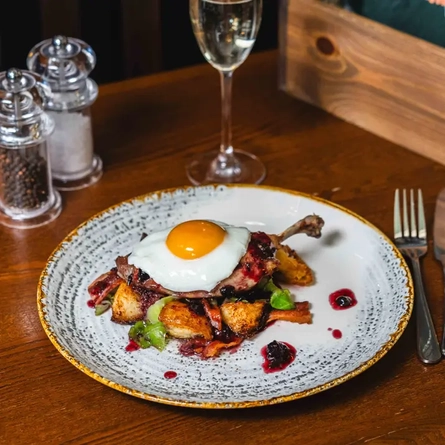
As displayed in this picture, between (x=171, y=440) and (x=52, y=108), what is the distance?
0.70m

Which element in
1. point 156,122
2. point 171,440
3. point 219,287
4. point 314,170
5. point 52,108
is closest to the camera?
point 171,440

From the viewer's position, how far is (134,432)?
3.43 feet

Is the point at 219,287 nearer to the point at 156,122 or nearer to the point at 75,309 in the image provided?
the point at 75,309

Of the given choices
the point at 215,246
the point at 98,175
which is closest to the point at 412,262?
the point at 215,246

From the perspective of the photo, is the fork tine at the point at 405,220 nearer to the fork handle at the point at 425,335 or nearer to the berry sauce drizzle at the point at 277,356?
the fork handle at the point at 425,335

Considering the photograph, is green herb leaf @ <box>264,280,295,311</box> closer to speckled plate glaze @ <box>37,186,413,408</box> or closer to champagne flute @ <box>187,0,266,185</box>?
speckled plate glaze @ <box>37,186,413,408</box>

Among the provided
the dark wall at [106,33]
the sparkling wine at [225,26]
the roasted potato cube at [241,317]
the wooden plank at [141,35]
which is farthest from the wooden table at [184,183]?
the dark wall at [106,33]

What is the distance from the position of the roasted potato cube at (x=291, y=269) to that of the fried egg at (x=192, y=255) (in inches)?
2.6

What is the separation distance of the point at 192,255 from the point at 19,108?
43 centimetres

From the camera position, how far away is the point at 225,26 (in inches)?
56.7

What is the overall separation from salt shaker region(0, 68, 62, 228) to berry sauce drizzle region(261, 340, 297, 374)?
52 cm

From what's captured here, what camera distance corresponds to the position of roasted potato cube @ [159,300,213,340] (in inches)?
44.9

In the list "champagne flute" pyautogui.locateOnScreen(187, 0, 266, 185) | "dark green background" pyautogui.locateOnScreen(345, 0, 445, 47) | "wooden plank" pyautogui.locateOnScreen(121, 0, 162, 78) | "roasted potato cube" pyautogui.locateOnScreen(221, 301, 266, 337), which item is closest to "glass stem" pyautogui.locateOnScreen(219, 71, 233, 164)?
"champagne flute" pyautogui.locateOnScreen(187, 0, 266, 185)

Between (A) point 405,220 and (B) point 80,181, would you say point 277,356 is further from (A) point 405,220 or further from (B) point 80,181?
(B) point 80,181
